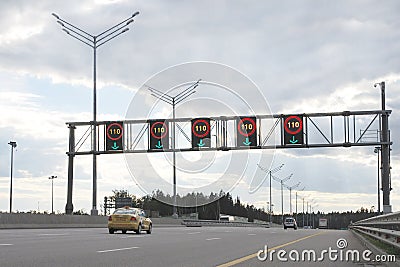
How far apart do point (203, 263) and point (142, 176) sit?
3626cm

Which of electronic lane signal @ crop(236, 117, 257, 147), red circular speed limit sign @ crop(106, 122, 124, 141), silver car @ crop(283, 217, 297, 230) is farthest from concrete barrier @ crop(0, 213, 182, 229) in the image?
silver car @ crop(283, 217, 297, 230)

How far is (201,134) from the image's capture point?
A: 170 feet

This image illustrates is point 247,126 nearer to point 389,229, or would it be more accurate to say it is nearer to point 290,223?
point 290,223

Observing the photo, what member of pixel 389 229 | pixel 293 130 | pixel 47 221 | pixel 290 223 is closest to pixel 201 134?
pixel 293 130

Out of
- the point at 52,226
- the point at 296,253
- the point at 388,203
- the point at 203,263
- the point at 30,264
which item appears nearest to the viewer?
the point at 30,264

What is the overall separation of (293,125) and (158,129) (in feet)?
33.9

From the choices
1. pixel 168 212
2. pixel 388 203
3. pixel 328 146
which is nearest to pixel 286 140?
pixel 328 146

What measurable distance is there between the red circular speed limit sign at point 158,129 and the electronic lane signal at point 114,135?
247cm

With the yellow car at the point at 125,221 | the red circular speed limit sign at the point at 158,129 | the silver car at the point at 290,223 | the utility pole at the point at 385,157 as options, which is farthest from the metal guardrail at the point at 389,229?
the silver car at the point at 290,223

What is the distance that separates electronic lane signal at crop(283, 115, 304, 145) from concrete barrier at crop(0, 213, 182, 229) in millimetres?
14819

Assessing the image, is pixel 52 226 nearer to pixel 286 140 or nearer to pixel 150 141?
pixel 150 141

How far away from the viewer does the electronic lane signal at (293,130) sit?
1978 inches

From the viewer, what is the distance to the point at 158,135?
52.0 metres

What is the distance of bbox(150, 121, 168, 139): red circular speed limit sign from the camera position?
51.9 meters
